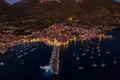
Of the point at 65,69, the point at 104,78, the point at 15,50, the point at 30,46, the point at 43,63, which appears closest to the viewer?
the point at 104,78

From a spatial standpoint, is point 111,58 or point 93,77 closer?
point 93,77

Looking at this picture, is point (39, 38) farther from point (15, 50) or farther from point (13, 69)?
point (13, 69)

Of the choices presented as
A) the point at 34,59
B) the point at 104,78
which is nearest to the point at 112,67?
the point at 104,78

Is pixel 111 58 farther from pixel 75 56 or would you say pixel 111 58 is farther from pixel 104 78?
pixel 104 78

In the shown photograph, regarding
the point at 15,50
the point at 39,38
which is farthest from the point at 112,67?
the point at 39,38

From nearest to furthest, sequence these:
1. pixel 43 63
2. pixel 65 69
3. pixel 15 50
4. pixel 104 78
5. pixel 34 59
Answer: pixel 104 78 → pixel 65 69 → pixel 43 63 → pixel 34 59 → pixel 15 50

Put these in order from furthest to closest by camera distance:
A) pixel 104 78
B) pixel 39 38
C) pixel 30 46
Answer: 1. pixel 39 38
2. pixel 30 46
3. pixel 104 78
